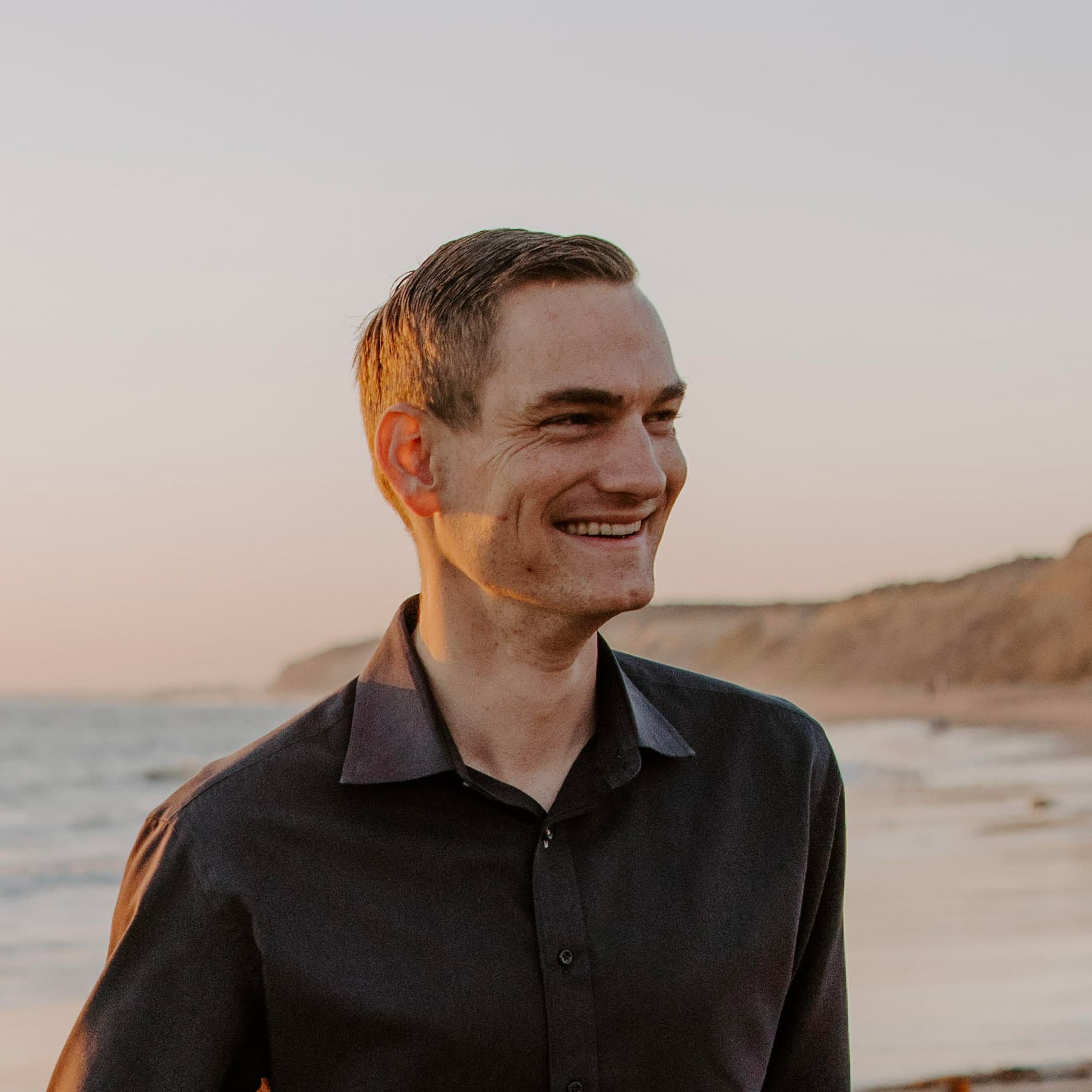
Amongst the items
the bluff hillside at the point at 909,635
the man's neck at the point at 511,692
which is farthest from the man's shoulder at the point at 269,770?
the bluff hillside at the point at 909,635

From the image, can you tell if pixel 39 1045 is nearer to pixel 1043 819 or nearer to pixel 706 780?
pixel 706 780

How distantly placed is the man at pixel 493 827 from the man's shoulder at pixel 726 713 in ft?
0.21

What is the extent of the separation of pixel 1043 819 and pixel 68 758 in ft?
81.0

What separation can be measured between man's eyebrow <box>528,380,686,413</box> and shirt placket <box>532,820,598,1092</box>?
59 centimetres

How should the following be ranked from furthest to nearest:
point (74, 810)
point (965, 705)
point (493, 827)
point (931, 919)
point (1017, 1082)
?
point (965, 705), point (74, 810), point (931, 919), point (1017, 1082), point (493, 827)

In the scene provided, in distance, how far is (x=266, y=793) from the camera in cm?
204

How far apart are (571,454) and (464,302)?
10.9 inches

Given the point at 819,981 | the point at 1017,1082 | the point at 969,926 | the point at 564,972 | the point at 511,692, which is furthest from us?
the point at 969,926

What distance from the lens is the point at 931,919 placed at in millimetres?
10852

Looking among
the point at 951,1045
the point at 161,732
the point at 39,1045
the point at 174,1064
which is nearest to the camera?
the point at 174,1064

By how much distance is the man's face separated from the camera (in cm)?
200

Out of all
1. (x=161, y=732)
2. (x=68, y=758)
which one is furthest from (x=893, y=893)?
(x=161, y=732)

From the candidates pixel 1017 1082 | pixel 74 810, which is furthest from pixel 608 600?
pixel 74 810

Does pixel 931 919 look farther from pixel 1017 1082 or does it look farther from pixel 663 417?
pixel 663 417
